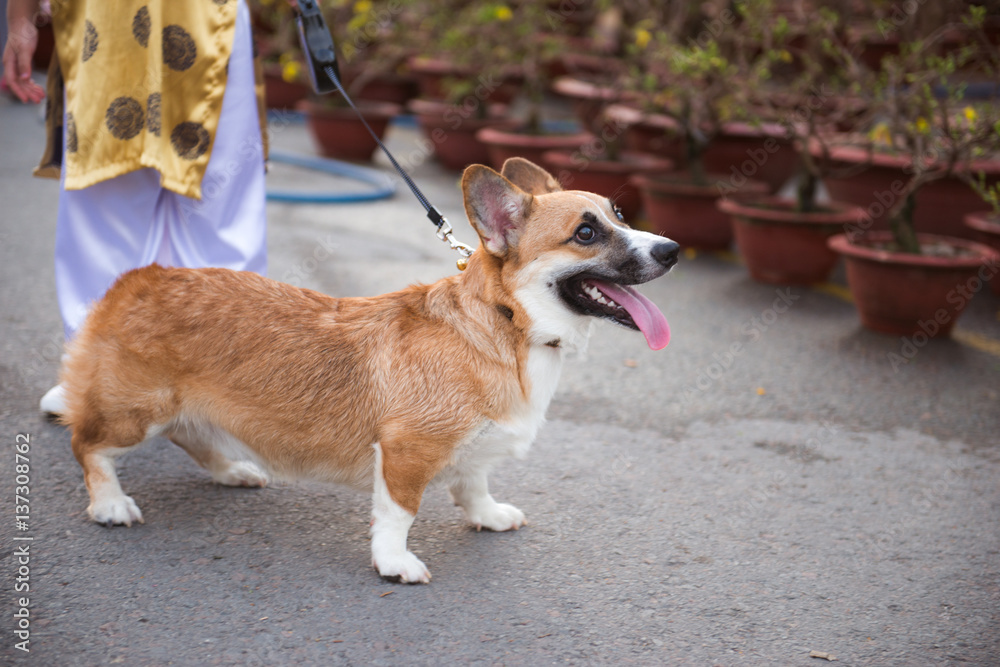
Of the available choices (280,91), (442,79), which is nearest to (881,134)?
(442,79)

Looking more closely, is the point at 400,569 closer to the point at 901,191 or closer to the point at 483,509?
the point at 483,509

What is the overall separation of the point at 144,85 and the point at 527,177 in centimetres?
149

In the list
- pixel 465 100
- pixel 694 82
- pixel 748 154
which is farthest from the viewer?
pixel 465 100

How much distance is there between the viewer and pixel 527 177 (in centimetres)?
304

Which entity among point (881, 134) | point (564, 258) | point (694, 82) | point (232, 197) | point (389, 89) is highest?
point (564, 258)

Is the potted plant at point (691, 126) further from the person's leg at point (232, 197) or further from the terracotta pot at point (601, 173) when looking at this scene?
the person's leg at point (232, 197)

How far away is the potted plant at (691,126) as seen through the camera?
6.66 metres

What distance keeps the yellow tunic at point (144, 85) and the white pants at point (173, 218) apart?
9 cm

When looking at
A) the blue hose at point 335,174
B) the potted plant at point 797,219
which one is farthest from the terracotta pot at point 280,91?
the potted plant at point 797,219

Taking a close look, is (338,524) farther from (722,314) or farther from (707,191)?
(707,191)

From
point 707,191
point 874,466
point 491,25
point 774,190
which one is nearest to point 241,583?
point 874,466

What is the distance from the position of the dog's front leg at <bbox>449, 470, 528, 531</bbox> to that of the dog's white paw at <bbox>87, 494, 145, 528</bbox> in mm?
1044

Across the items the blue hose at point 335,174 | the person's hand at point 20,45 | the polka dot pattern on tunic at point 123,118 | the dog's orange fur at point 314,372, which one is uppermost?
the person's hand at point 20,45

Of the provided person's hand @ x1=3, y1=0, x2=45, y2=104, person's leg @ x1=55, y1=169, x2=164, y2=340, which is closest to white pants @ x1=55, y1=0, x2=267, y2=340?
person's leg @ x1=55, y1=169, x2=164, y2=340
